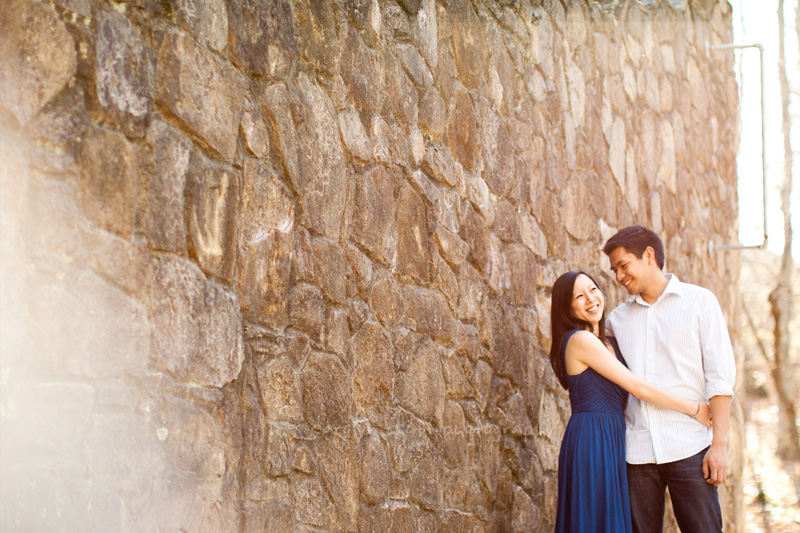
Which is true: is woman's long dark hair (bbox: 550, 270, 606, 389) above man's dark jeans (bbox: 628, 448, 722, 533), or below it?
above

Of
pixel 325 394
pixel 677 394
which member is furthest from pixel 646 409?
pixel 325 394

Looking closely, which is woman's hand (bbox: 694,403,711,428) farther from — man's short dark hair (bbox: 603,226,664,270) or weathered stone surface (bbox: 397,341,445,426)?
weathered stone surface (bbox: 397,341,445,426)

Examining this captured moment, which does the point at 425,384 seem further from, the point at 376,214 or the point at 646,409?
the point at 646,409

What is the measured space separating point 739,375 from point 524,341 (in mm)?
4317

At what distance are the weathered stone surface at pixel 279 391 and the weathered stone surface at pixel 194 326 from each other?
125 millimetres

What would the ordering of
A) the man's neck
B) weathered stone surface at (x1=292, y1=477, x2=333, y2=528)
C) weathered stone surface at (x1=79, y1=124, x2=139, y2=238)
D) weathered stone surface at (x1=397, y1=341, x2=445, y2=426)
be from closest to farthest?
weathered stone surface at (x1=79, y1=124, x2=139, y2=238)
weathered stone surface at (x1=292, y1=477, x2=333, y2=528)
weathered stone surface at (x1=397, y1=341, x2=445, y2=426)
the man's neck

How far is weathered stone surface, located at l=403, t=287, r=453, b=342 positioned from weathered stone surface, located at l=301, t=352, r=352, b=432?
532 mm

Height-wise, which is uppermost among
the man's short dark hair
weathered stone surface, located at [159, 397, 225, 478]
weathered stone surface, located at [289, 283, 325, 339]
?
the man's short dark hair

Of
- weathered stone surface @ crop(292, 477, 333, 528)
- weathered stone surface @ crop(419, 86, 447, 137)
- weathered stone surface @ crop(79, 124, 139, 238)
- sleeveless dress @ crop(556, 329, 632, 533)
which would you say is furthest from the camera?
weathered stone surface @ crop(419, 86, 447, 137)

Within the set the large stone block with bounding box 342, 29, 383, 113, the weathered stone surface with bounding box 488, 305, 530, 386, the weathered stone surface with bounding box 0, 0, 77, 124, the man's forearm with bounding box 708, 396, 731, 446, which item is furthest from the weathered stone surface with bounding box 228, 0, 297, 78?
the man's forearm with bounding box 708, 396, 731, 446

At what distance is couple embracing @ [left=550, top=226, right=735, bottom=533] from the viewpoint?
3.16m

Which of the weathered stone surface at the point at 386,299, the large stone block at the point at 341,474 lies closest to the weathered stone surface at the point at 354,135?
the weathered stone surface at the point at 386,299

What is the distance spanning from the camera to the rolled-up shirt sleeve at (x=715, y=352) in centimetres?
316

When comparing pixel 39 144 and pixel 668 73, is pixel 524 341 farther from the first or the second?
pixel 668 73
